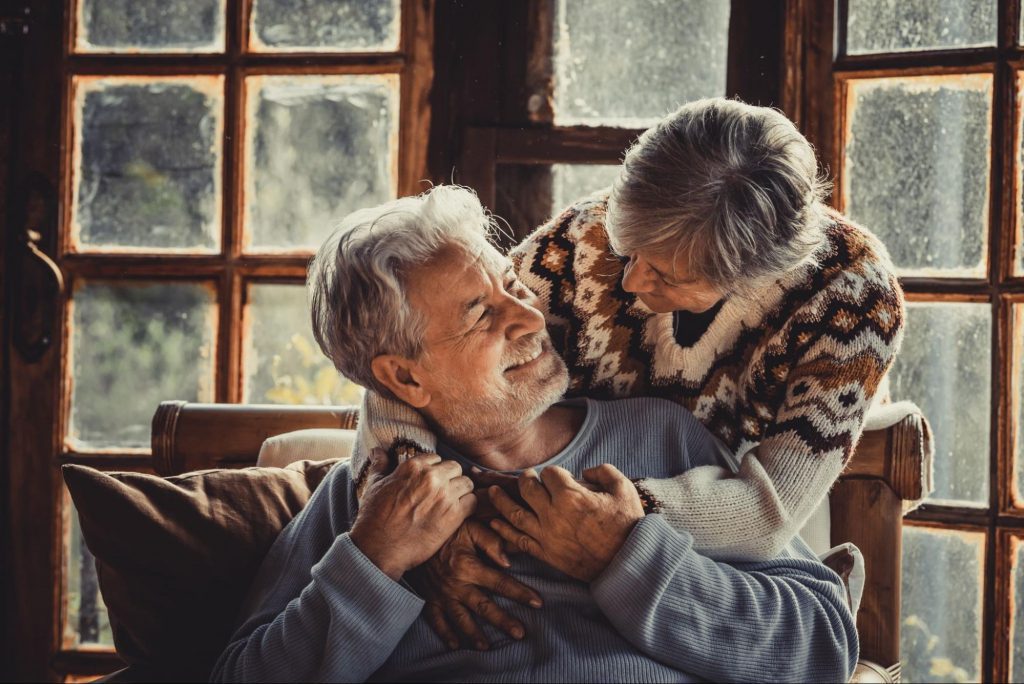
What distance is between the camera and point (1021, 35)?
87.0 inches

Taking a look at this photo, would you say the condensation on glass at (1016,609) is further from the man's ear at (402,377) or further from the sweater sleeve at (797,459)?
the man's ear at (402,377)

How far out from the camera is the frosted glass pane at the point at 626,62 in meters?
2.39

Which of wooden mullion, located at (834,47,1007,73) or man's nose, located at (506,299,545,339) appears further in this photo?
wooden mullion, located at (834,47,1007,73)

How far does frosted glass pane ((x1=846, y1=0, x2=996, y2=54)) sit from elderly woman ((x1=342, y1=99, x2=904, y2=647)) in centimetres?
95

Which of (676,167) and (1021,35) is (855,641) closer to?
(676,167)

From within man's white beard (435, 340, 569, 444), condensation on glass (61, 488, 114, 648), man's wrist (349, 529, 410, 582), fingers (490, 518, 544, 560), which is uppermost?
man's white beard (435, 340, 569, 444)

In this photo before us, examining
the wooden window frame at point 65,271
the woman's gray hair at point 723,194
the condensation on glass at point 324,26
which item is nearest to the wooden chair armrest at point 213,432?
the wooden window frame at point 65,271

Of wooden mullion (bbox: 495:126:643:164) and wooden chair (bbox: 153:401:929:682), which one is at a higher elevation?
wooden mullion (bbox: 495:126:643:164)

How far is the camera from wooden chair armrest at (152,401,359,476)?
6.29ft

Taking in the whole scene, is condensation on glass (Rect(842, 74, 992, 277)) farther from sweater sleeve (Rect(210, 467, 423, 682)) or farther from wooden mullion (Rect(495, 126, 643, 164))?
sweater sleeve (Rect(210, 467, 423, 682))

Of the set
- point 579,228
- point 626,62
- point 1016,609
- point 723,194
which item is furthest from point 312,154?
point 1016,609

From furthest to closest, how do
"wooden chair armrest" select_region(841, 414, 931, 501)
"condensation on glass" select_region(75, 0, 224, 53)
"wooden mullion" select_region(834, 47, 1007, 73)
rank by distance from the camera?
"condensation on glass" select_region(75, 0, 224, 53), "wooden mullion" select_region(834, 47, 1007, 73), "wooden chair armrest" select_region(841, 414, 931, 501)

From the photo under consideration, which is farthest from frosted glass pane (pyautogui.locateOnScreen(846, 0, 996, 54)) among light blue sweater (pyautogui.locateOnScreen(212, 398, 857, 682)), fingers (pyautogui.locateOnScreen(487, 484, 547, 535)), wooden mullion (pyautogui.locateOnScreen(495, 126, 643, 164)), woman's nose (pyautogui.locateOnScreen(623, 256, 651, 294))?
fingers (pyautogui.locateOnScreen(487, 484, 547, 535))

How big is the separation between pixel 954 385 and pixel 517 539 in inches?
57.7
